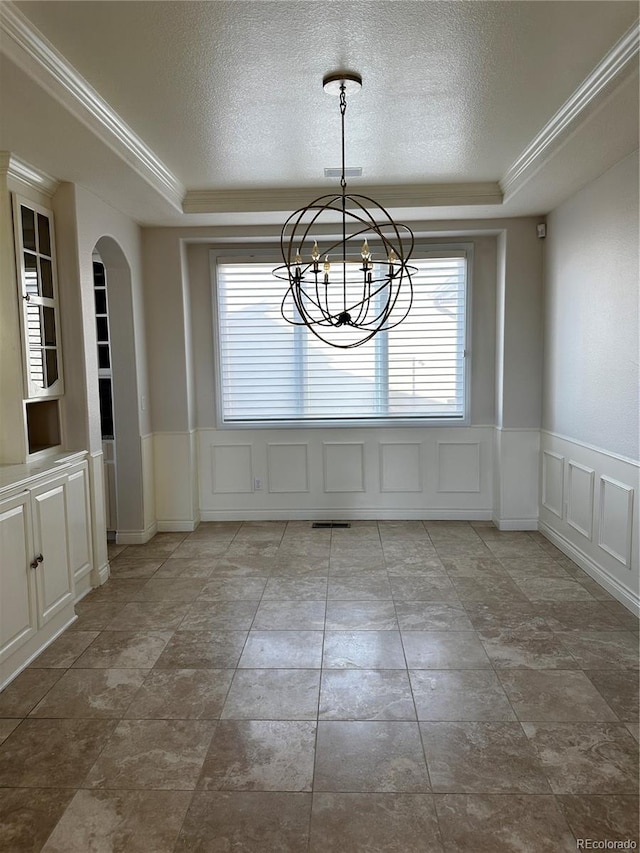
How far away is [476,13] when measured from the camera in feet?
7.22

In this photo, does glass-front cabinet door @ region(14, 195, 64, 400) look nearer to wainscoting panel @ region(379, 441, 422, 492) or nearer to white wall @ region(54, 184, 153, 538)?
white wall @ region(54, 184, 153, 538)

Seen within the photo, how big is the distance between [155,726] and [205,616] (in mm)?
1072

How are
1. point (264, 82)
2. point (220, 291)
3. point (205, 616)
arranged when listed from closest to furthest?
point (264, 82) < point (205, 616) < point (220, 291)

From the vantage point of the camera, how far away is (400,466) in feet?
17.7

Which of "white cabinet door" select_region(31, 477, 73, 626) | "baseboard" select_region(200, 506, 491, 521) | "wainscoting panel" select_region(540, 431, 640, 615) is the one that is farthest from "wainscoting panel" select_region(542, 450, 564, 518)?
"white cabinet door" select_region(31, 477, 73, 626)

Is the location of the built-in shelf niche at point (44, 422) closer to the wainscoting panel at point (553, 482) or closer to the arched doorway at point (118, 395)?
the arched doorway at point (118, 395)

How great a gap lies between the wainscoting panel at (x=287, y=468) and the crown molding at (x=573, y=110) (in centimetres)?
279

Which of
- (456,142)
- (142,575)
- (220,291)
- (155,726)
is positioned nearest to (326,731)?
(155,726)

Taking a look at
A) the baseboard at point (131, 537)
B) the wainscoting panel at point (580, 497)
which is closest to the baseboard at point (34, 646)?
the baseboard at point (131, 537)

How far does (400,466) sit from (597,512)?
74.8 inches

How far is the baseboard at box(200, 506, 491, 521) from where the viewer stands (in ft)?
17.8

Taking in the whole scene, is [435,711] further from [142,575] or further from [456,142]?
[456,142]

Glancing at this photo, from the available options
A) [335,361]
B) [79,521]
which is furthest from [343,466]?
[79,521]

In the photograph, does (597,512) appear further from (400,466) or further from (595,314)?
(400,466)
